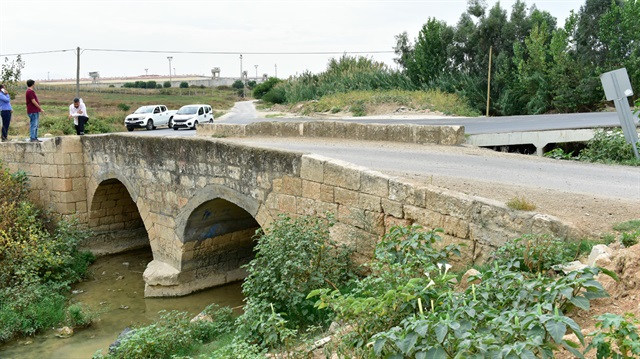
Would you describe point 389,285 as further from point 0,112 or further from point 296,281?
point 0,112

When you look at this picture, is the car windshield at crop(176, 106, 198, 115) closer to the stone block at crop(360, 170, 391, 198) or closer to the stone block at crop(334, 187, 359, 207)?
the stone block at crop(334, 187, 359, 207)

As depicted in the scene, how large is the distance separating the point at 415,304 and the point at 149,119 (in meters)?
23.3

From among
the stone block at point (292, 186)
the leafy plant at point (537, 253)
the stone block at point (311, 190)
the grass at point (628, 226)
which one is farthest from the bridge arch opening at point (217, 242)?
the grass at point (628, 226)

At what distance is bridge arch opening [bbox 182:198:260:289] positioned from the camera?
1113 cm

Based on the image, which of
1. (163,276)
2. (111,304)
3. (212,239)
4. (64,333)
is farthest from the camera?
(212,239)

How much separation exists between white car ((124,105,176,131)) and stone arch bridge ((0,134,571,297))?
10.3m

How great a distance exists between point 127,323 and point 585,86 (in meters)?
19.1

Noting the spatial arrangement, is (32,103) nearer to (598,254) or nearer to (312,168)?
(312,168)

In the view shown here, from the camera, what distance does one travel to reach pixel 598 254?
423 centimetres

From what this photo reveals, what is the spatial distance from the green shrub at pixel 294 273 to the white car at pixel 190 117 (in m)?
18.2

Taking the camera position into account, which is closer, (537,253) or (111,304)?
(537,253)

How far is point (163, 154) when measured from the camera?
11.2 meters

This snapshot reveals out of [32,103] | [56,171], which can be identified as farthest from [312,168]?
[32,103]

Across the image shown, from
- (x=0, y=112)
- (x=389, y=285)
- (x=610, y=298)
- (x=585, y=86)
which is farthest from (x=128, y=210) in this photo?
(x=585, y=86)
